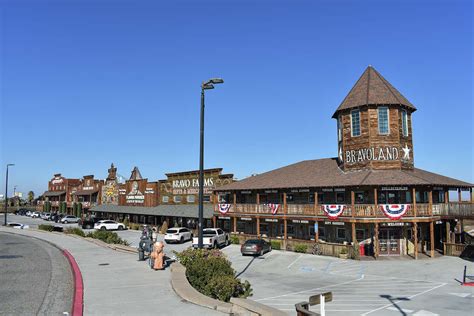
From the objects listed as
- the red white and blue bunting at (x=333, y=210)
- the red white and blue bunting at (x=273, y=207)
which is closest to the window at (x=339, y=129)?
the red white and blue bunting at (x=333, y=210)

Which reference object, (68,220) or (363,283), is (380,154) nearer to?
(363,283)

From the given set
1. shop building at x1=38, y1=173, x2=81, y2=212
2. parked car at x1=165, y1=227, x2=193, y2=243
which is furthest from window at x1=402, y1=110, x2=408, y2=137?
shop building at x1=38, y1=173, x2=81, y2=212

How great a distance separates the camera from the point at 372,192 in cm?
3241

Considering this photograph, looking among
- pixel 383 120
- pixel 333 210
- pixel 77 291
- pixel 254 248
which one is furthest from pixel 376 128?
pixel 77 291

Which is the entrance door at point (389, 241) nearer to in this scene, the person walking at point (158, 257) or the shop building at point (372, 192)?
the shop building at point (372, 192)

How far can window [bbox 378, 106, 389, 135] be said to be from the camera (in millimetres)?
33062

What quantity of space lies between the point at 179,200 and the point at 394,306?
126 feet

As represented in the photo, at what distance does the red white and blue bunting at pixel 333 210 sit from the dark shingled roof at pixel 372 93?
8.49m

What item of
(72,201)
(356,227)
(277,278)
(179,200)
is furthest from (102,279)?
(72,201)

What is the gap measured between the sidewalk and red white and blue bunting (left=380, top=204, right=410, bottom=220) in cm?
1721

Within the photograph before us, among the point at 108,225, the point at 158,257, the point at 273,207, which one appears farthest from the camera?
the point at 108,225

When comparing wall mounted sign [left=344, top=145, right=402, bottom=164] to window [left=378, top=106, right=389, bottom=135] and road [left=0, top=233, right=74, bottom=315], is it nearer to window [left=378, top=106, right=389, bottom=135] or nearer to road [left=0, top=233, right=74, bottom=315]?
window [left=378, top=106, right=389, bottom=135]

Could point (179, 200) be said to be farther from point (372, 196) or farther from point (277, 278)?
point (277, 278)

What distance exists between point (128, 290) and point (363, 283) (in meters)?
12.9
